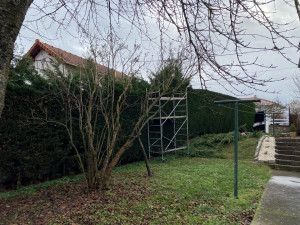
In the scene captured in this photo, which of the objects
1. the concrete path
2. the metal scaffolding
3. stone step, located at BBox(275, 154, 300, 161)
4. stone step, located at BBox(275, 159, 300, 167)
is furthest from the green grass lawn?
the metal scaffolding

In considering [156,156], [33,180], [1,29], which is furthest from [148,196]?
[156,156]

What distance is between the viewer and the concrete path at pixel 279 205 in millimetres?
3017

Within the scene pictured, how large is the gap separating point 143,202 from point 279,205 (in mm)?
2248

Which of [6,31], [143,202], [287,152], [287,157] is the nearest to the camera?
[6,31]

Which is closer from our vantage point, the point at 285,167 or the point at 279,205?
the point at 279,205

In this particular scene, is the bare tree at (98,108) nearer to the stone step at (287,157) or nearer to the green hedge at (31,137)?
the green hedge at (31,137)

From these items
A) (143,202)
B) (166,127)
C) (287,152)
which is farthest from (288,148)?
(143,202)

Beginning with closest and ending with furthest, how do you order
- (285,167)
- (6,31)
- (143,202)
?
(6,31), (143,202), (285,167)

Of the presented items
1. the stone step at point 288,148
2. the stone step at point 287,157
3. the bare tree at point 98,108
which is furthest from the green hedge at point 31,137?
the stone step at point 288,148

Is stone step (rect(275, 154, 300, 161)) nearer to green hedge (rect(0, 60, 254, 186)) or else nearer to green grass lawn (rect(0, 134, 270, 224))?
green grass lawn (rect(0, 134, 270, 224))

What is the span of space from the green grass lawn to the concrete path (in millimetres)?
182

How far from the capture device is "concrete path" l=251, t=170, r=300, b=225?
3.02 meters

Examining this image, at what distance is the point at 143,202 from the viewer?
12.6ft

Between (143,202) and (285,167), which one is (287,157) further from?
(143,202)
